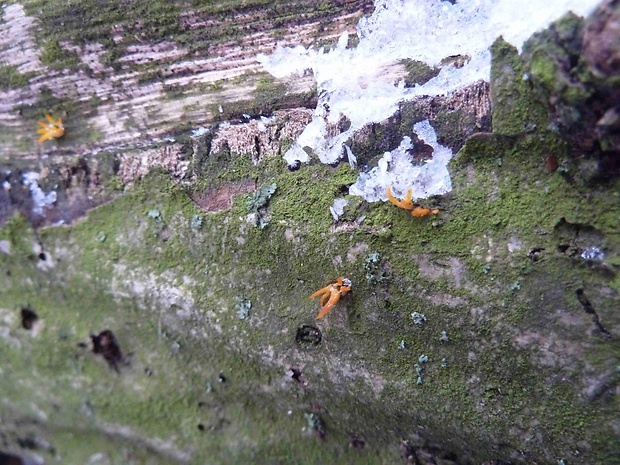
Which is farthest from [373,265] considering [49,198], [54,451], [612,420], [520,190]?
[54,451]

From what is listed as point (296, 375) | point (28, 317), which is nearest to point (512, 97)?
point (296, 375)

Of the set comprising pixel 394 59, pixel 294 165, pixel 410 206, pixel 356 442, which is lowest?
pixel 356 442

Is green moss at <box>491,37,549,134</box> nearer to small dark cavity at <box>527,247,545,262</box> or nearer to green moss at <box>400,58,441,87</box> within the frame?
green moss at <box>400,58,441,87</box>

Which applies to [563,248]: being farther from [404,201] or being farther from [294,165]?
[294,165]

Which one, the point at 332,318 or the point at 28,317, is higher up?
the point at 332,318

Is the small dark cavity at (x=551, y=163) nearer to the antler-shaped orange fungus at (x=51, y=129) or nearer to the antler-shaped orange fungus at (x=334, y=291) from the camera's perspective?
the antler-shaped orange fungus at (x=334, y=291)

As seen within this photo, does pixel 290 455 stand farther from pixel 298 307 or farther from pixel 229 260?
pixel 229 260
